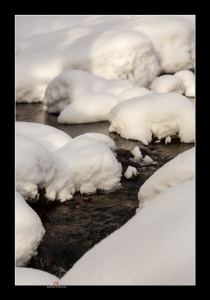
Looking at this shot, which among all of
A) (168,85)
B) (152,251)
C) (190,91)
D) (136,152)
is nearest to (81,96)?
(168,85)

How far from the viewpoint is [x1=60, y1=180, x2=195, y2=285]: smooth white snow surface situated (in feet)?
6.10

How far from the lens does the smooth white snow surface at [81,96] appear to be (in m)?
10.4

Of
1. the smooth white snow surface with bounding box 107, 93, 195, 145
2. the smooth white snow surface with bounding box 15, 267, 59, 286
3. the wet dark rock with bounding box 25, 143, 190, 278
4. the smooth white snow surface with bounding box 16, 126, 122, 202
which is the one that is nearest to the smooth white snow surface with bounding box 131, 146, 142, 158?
the smooth white snow surface with bounding box 107, 93, 195, 145

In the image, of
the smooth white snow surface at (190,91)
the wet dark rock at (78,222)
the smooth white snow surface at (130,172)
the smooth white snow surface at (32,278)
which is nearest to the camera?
the smooth white snow surface at (32,278)

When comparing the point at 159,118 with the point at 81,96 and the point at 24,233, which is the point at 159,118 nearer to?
the point at 81,96

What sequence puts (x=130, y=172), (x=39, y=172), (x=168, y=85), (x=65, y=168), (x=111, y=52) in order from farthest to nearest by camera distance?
(x=111, y=52)
(x=168, y=85)
(x=130, y=172)
(x=65, y=168)
(x=39, y=172)

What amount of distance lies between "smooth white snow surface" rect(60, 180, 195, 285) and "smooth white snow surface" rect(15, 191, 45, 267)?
2078mm

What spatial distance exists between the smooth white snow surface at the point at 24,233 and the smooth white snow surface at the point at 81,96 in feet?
19.5

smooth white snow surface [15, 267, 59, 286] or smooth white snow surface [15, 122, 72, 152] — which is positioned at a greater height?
smooth white snow surface [15, 267, 59, 286]

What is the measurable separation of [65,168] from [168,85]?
6.81 meters

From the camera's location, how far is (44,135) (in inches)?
280

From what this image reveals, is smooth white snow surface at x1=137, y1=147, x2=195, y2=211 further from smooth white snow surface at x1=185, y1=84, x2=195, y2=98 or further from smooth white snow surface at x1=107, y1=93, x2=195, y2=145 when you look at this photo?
smooth white snow surface at x1=185, y1=84, x2=195, y2=98

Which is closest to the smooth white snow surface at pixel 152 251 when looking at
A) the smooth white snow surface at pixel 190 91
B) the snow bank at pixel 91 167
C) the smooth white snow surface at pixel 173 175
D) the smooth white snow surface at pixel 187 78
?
the smooth white snow surface at pixel 173 175

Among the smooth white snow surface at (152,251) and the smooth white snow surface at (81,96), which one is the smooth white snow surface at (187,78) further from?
the smooth white snow surface at (152,251)
